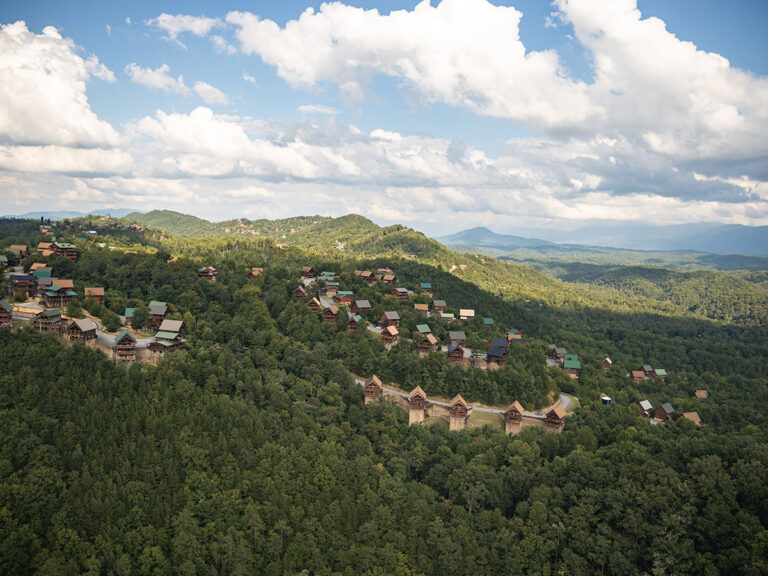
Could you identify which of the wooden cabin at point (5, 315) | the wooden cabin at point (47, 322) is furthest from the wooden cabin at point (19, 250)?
the wooden cabin at point (47, 322)

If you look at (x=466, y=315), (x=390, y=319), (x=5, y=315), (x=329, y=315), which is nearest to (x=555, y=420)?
(x=390, y=319)

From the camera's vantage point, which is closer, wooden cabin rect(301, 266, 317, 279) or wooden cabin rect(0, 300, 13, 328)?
wooden cabin rect(0, 300, 13, 328)

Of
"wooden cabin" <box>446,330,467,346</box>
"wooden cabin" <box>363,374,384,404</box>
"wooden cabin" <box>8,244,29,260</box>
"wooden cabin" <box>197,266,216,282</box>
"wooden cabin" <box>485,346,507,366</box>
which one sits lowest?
"wooden cabin" <box>363,374,384,404</box>

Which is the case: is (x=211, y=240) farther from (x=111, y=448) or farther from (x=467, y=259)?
(x=111, y=448)

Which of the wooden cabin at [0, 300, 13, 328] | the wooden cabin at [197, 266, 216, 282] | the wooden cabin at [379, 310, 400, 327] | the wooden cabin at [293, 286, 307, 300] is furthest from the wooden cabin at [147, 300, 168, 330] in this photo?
the wooden cabin at [379, 310, 400, 327]

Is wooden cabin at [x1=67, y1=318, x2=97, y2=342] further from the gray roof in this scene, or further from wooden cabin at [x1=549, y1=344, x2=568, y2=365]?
wooden cabin at [x1=549, y1=344, x2=568, y2=365]

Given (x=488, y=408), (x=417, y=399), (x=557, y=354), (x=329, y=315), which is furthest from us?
(x=557, y=354)

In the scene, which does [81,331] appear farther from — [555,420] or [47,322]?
[555,420]
